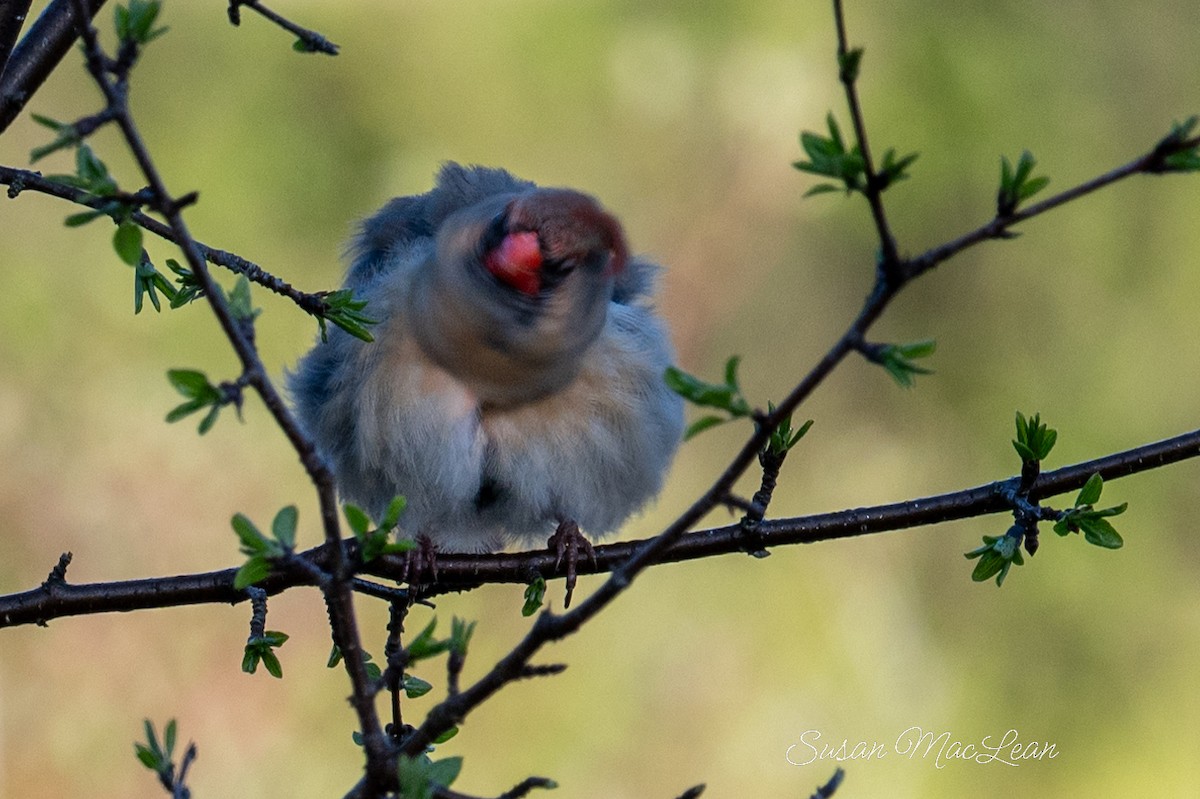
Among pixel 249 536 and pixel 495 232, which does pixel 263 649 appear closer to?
pixel 249 536

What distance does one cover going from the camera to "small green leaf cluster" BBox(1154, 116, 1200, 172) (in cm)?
179

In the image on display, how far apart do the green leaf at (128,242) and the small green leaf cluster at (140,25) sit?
0.85 feet

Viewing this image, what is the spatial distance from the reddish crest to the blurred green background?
385 cm

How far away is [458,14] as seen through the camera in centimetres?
778

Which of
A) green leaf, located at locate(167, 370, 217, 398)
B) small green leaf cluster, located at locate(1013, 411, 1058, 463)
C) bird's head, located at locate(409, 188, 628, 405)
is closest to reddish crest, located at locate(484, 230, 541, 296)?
bird's head, located at locate(409, 188, 628, 405)

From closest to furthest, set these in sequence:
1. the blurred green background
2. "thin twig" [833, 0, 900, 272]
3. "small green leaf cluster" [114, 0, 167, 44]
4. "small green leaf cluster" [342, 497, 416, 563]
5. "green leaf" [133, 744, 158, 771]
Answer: "thin twig" [833, 0, 900, 272] → "small green leaf cluster" [114, 0, 167, 44] → "small green leaf cluster" [342, 497, 416, 563] → "green leaf" [133, 744, 158, 771] → the blurred green background

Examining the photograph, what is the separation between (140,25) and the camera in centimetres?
190

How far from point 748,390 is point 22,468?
371 centimetres

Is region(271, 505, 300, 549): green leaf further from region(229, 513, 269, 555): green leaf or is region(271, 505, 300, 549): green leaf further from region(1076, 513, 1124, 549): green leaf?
region(1076, 513, 1124, 549): green leaf

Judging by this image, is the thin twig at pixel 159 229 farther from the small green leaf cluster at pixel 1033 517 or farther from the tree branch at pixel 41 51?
the small green leaf cluster at pixel 1033 517

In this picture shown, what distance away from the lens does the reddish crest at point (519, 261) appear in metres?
3.02

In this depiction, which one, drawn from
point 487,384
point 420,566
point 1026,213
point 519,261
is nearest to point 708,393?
point 1026,213

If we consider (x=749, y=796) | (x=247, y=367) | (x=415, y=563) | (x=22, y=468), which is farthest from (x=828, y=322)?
(x=247, y=367)

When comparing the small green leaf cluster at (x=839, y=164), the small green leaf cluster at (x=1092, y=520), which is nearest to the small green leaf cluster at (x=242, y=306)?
the small green leaf cluster at (x=839, y=164)
